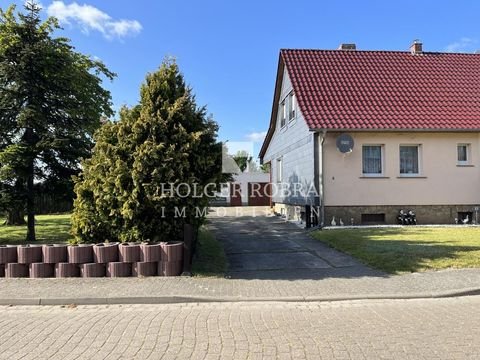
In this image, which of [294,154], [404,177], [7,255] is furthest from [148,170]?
[294,154]

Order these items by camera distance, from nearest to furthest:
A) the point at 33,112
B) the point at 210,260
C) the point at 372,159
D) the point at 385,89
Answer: the point at 210,260 → the point at 33,112 → the point at 372,159 → the point at 385,89

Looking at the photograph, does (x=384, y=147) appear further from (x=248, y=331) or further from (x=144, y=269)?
(x=248, y=331)

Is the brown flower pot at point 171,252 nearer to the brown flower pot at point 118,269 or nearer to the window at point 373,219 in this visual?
the brown flower pot at point 118,269

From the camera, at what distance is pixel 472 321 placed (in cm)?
539

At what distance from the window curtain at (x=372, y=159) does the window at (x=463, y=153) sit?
316 cm

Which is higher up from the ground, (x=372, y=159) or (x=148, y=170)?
(x=372, y=159)

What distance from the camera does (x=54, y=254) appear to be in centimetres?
772

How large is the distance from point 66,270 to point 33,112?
579 centimetres

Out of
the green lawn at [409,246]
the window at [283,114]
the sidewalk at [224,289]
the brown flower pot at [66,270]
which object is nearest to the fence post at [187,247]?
the sidewalk at [224,289]

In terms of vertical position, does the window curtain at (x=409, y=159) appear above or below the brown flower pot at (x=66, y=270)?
above

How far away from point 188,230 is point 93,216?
2.09 m

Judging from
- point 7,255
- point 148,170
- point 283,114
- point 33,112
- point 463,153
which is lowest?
point 7,255

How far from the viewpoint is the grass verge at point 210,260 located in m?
8.11

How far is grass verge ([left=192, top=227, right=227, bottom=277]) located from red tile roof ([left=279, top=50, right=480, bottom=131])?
599 cm
